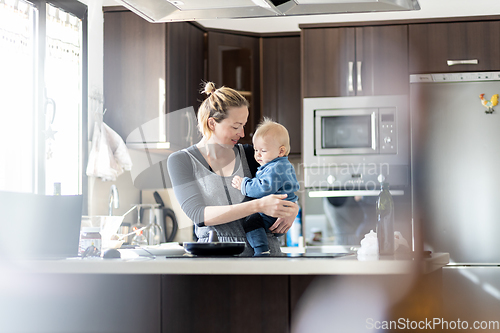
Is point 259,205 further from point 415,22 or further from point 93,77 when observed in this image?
point 415,22

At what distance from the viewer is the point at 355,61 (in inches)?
129

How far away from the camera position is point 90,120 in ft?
10.0

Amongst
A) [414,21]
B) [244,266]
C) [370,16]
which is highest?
[370,16]

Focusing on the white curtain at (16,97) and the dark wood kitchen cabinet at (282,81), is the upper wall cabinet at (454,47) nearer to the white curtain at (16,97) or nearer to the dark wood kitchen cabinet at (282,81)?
the dark wood kitchen cabinet at (282,81)

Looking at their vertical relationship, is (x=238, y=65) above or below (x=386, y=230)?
above

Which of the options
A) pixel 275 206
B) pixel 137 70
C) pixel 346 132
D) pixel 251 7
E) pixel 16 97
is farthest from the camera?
pixel 346 132

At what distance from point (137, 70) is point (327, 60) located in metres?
1.19

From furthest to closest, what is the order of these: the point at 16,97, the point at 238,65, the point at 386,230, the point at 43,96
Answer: the point at 238,65 < the point at 43,96 < the point at 16,97 < the point at 386,230

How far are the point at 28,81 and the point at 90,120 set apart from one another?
470 millimetres

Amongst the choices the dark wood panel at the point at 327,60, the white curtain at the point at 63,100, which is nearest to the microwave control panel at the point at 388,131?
the dark wood panel at the point at 327,60

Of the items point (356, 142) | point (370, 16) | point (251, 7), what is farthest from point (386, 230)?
point (370, 16)

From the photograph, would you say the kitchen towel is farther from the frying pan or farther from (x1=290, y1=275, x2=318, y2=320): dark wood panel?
(x1=290, y1=275, x2=318, y2=320): dark wood panel

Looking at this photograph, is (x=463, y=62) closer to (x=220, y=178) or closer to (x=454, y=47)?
(x=454, y=47)

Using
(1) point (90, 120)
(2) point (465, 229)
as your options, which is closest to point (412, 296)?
(2) point (465, 229)
